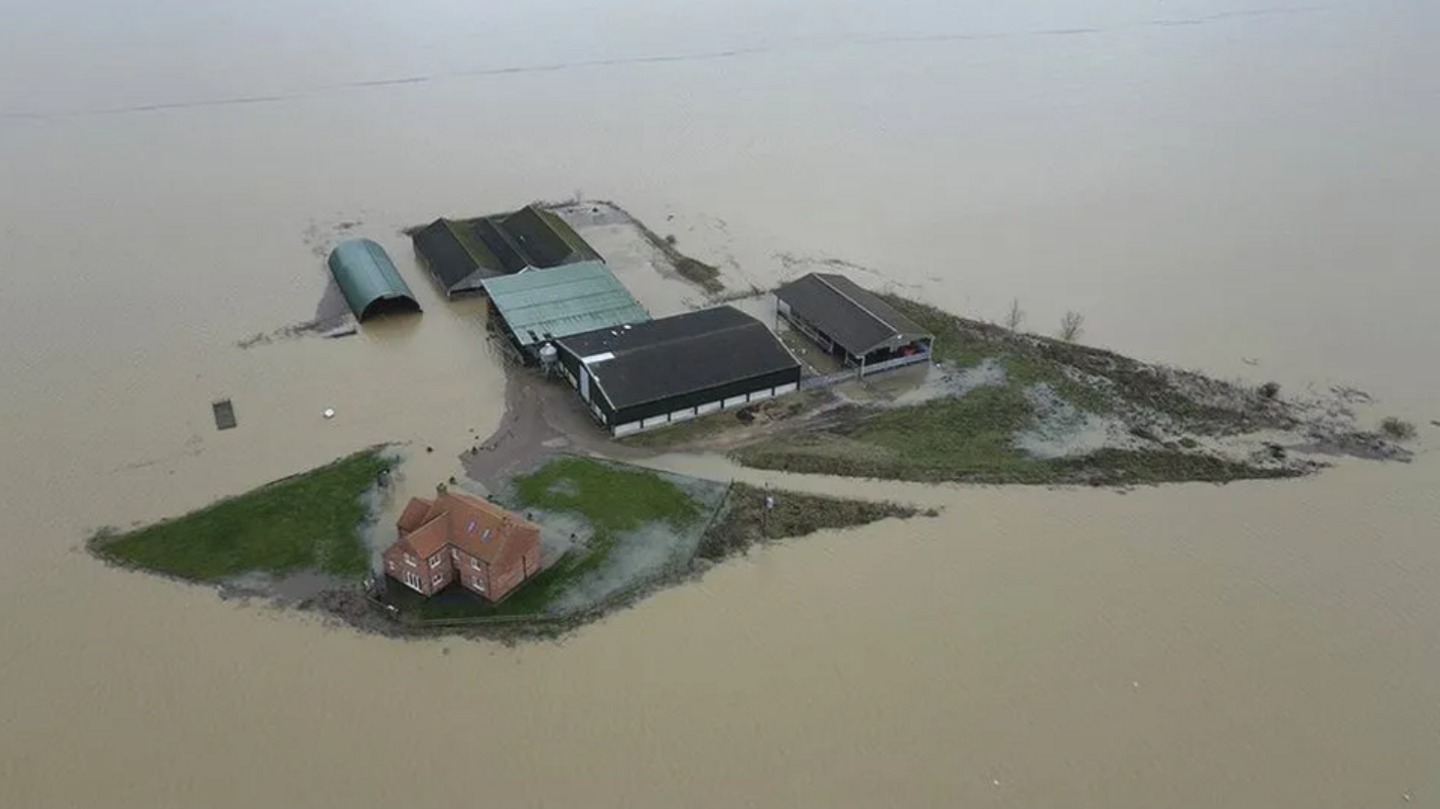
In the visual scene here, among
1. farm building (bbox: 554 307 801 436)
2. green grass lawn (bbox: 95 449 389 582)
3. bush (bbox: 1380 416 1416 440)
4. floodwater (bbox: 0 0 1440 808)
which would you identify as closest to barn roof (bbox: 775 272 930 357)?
farm building (bbox: 554 307 801 436)

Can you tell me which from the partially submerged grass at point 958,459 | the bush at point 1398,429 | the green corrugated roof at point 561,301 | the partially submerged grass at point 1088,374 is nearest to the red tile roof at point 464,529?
the partially submerged grass at point 958,459

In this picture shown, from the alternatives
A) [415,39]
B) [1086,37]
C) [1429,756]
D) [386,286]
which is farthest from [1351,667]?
[415,39]

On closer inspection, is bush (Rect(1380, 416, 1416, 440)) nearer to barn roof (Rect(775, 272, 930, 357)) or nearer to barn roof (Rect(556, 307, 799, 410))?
barn roof (Rect(775, 272, 930, 357))

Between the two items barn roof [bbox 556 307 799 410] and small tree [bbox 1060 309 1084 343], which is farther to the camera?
small tree [bbox 1060 309 1084 343]

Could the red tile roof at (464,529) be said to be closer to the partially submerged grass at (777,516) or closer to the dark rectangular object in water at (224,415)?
the partially submerged grass at (777,516)

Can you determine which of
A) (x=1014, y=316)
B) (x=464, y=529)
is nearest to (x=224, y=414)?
(x=464, y=529)

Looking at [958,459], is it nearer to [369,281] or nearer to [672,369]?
[672,369]
